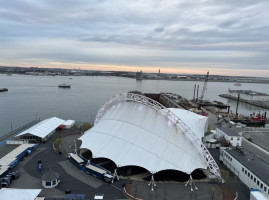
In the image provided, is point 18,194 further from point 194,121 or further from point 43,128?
point 194,121

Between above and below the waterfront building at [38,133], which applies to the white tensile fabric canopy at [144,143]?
above

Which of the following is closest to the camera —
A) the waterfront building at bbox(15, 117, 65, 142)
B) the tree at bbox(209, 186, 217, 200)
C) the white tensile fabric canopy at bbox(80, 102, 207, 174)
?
the tree at bbox(209, 186, 217, 200)

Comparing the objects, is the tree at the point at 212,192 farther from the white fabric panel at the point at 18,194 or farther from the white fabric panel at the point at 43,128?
the white fabric panel at the point at 43,128

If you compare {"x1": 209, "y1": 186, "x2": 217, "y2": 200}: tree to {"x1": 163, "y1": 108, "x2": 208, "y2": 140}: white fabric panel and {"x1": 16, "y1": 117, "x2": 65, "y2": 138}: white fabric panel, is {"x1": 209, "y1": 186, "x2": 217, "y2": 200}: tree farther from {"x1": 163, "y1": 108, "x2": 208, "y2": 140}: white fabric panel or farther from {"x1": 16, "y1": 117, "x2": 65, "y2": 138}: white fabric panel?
{"x1": 16, "y1": 117, "x2": 65, "y2": 138}: white fabric panel

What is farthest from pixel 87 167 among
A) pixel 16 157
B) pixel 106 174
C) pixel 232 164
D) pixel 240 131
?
pixel 240 131

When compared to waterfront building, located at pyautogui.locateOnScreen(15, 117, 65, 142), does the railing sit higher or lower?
higher

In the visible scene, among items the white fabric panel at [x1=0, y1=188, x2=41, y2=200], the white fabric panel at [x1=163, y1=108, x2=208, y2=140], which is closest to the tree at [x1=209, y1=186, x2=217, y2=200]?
the white fabric panel at [x1=163, y1=108, x2=208, y2=140]

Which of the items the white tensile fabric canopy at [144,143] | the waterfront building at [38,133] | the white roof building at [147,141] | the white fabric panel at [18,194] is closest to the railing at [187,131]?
the white roof building at [147,141]

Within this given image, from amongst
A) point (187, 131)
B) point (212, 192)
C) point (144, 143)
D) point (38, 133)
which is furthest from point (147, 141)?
point (38, 133)
